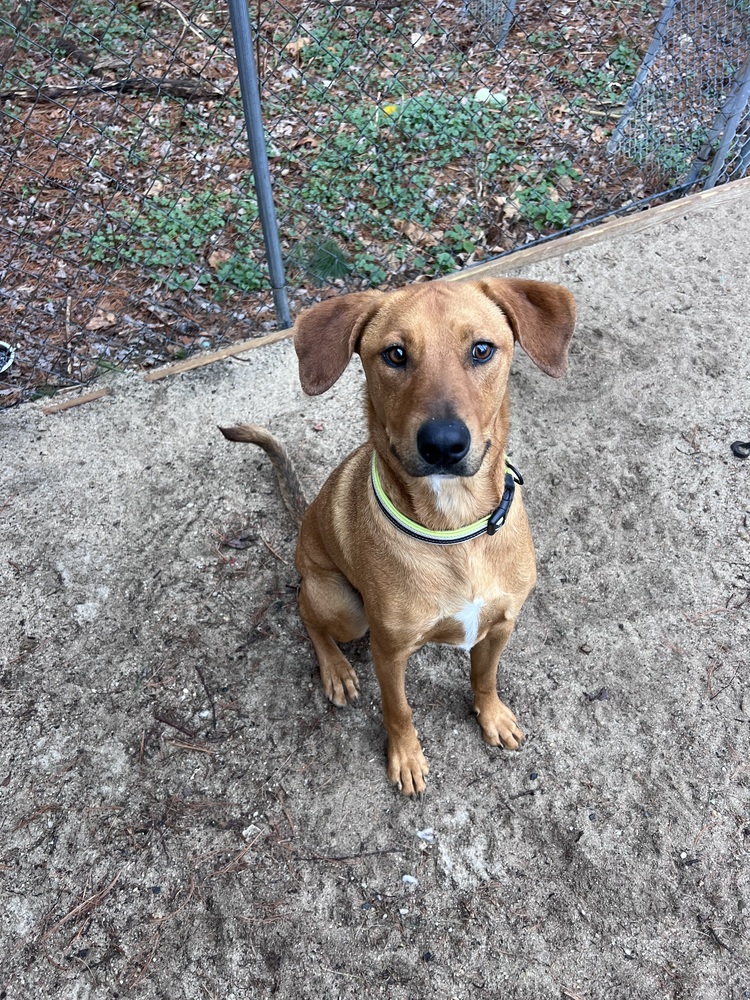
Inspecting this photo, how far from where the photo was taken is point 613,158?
5.21m

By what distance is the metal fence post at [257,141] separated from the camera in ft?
10.3

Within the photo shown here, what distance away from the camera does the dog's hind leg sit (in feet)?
8.89

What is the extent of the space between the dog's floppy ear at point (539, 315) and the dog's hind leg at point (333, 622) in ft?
3.66

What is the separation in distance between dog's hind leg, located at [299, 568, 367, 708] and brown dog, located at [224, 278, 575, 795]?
23 centimetres

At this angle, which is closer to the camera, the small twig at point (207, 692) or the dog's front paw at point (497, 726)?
the dog's front paw at point (497, 726)

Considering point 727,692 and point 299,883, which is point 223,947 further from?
point 727,692

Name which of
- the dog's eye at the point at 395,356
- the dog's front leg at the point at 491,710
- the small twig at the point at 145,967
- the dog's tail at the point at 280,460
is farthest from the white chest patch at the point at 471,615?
the small twig at the point at 145,967

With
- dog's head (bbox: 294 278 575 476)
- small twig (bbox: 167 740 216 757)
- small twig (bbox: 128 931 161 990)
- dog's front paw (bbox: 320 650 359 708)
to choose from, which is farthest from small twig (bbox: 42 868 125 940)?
dog's head (bbox: 294 278 575 476)

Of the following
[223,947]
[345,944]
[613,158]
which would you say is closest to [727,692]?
[345,944]

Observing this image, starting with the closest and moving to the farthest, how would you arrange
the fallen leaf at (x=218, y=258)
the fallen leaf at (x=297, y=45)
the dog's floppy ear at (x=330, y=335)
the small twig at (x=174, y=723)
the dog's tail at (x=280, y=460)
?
the dog's floppy ear at (x=330, y=335), the small twig at (x=174, y=723), the dog's tail at (x=280, y=460), the fallen leaf at (x=218, y=258), the fallen leaf at (x=297, y=45)

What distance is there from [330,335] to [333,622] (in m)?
1.15

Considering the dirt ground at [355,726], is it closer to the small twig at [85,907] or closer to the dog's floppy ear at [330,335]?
the small twig at [85,907]

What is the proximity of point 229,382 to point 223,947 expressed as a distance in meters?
2.87

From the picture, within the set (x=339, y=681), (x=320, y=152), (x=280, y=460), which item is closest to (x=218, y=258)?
(x=320, y=152)
